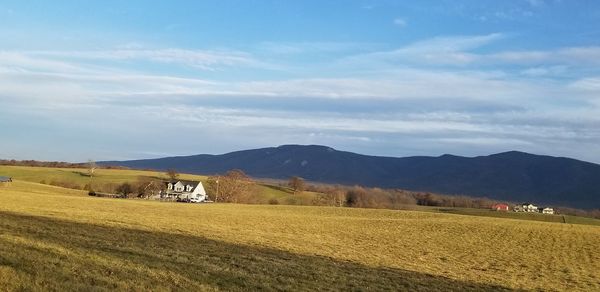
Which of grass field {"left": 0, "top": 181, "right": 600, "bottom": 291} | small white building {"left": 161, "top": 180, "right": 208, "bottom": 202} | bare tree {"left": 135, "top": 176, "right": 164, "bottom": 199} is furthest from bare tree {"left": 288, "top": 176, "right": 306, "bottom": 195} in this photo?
grass field {"left": 0, "top": 181, "right": 600, "bottom": 291}

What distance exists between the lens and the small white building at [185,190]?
447ft

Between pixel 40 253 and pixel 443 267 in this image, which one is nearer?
pixel 40 253

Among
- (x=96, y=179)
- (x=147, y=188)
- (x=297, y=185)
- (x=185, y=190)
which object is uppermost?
(x=297, y=185)

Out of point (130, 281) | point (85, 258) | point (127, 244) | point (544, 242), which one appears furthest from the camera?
point (544, 242)

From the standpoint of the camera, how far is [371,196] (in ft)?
459

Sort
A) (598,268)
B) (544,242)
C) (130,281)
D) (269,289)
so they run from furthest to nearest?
1. (544,242)
2. (598,268)
3. (269,289)
4. (130,281)

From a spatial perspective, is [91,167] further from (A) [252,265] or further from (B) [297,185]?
(A) [252,265]

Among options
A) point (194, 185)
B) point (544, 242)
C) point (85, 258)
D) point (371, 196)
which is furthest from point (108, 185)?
point (85, 258)

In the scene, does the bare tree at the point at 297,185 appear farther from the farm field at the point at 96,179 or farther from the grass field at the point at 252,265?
the grass field at the point at 252,265

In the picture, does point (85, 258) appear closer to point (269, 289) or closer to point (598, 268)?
point (269, 289)

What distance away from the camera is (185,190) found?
142m

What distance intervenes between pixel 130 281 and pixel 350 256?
51.2 ft

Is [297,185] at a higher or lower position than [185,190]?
higher

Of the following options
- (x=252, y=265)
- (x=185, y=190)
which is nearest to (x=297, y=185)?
(x=185, y=190)
